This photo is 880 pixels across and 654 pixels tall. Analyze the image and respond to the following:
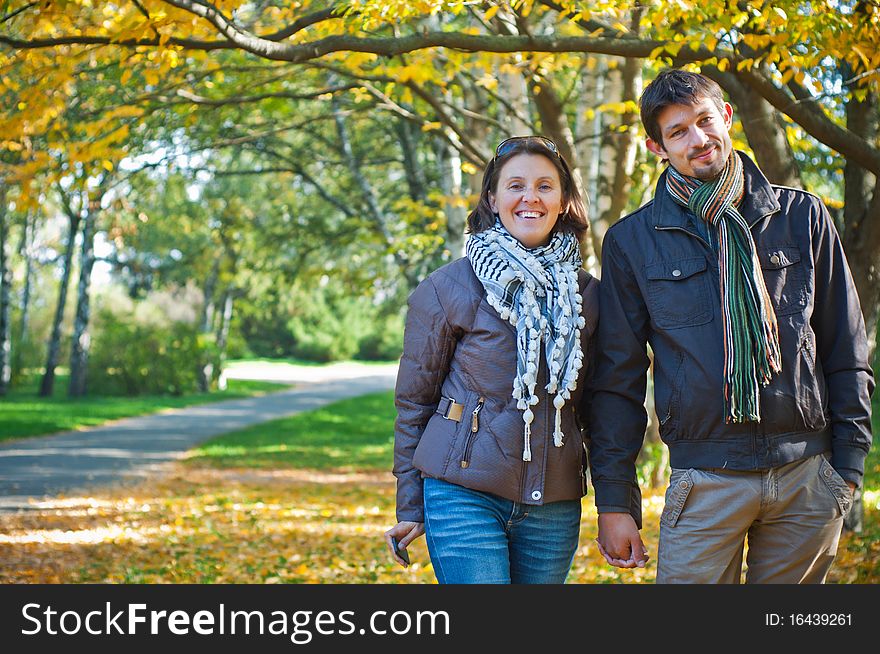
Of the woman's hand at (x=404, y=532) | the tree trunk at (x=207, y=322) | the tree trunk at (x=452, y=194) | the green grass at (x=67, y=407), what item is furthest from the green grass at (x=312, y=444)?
the woman's hand at (x=404, y=532)

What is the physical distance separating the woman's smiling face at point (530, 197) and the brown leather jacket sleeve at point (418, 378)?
13.1 inches

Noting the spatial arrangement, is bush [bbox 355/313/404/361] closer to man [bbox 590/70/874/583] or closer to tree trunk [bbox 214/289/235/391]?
tree trunk [bbox 214/289/235/391]

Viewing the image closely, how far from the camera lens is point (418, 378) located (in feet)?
10.0

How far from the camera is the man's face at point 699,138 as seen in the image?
2.86 metres

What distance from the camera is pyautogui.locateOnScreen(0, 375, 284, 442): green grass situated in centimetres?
1706

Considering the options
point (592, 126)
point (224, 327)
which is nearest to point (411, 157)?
point (592, 126)

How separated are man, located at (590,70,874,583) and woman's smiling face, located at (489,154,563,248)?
0.29m

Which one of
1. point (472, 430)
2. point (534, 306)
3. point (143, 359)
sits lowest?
point (143, 359)

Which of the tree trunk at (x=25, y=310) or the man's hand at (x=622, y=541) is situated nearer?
the man's hand at (x=622, y=541)

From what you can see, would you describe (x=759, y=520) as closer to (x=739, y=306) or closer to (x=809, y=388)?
(x=809, y=388)

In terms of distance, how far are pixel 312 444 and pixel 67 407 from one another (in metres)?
6.79

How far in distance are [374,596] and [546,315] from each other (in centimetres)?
108

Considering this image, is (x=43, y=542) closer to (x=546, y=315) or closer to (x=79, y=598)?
(x=79, y=598)

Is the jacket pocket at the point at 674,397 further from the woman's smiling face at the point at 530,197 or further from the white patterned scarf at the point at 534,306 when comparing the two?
the woman's smiling face at the point at 530,197
